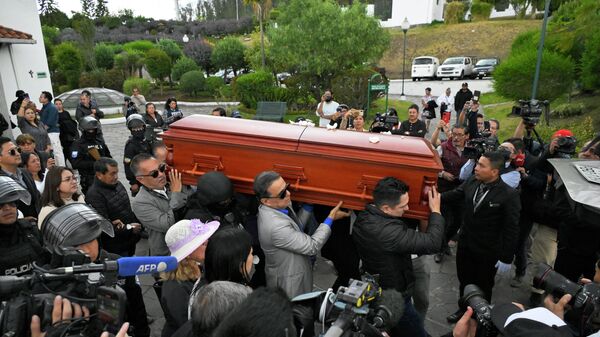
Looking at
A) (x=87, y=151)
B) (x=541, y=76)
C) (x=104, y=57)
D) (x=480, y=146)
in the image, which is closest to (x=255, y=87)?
(x=541, y=76)

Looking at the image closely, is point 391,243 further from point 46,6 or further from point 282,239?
point 46,6

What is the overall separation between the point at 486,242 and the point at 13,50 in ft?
39.6

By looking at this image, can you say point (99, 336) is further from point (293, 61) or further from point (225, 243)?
point (293, 61)

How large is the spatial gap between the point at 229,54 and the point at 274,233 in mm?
24898

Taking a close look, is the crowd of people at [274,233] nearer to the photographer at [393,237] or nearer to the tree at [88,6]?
the photographer at [393,237]

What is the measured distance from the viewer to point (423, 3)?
41.8 m

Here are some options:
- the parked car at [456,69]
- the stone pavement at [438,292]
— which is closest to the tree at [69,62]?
the stone pavement at [438,292]

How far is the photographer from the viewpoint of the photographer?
8.00 feet

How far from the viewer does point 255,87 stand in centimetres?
1571

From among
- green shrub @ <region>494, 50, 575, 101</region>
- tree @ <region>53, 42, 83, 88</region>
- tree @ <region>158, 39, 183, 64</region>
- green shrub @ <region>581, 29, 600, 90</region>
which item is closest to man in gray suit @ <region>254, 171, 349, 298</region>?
green shrub @ <region>581, 29, 600, 90</region>

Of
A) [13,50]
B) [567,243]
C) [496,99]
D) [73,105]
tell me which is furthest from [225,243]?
[496,99]

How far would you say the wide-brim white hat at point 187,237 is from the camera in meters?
2.15

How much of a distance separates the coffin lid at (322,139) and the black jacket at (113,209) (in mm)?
704

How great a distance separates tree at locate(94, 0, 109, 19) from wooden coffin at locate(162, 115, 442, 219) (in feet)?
176
